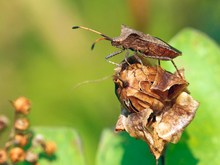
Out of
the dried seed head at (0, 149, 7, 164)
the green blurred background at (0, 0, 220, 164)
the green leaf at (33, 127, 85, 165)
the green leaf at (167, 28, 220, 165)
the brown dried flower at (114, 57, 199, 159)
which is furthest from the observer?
the green blurred background at (0, 0, 220, 164)

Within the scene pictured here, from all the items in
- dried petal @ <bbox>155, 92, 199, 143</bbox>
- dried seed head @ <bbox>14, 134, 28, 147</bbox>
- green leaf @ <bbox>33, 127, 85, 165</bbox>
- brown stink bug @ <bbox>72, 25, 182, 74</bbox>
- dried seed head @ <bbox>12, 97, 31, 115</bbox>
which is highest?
brown stink bug @ <bbox>72, 25, 182, 74</bbox>

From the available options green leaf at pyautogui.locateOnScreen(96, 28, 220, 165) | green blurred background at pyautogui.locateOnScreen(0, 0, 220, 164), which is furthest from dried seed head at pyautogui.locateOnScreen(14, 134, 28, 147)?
green blurred background at pyautogui.locateOnScreen(0, 0, 220, 164)

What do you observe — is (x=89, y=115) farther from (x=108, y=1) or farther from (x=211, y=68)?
(x=211, y=68)

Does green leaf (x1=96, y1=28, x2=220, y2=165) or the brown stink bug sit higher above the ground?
the brown stink bug

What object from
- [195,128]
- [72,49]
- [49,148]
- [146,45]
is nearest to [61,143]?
[49,148]

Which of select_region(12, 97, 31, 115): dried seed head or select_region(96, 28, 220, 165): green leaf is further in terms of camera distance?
select_region(12, 97, 31, 115): dried seed head

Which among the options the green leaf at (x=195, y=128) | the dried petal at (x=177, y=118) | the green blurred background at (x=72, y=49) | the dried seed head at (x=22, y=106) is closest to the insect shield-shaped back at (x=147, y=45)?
the dried petal at (x=177, y=118)

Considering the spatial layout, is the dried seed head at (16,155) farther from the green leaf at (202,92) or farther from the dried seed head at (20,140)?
the green leaf at (202,92)

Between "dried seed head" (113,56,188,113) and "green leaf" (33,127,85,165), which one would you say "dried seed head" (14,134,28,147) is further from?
"dried seed head" (113,56,188,113)
